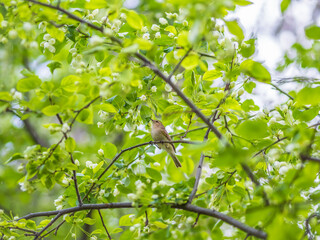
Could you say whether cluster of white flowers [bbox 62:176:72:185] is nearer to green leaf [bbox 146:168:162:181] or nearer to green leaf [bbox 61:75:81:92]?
green leaf [bbox 146:168:162:181]

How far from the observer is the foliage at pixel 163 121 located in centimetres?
144

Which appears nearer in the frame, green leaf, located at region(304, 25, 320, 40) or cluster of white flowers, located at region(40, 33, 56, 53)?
green leaf, located at region(304, 25, 320, 40)

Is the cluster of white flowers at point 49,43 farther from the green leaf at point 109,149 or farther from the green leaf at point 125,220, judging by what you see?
Answer: the green leaf at point 125,220

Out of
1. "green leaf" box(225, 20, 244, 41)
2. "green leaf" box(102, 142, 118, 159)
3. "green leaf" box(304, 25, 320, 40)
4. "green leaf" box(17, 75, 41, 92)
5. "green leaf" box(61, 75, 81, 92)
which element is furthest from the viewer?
"green leaf" box(102, 142, 118, 159)

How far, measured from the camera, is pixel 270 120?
2203 millimetres

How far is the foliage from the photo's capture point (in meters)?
1.44

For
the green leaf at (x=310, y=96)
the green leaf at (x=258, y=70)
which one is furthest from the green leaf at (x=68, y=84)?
the green leaf at (x=310, y=96)

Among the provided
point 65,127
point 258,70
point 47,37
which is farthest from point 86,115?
point 258,70

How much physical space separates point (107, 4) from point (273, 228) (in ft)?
4.15

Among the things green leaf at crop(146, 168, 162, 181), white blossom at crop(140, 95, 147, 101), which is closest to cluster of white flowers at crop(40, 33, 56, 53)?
white blossom at crop(140, 95, 147, 101)

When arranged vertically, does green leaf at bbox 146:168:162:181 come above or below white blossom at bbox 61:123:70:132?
above

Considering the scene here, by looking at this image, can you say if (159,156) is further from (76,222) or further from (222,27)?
(222,27)

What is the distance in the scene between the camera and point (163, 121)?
2.27 meters

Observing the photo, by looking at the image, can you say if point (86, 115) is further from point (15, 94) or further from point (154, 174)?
point (154, 174)
